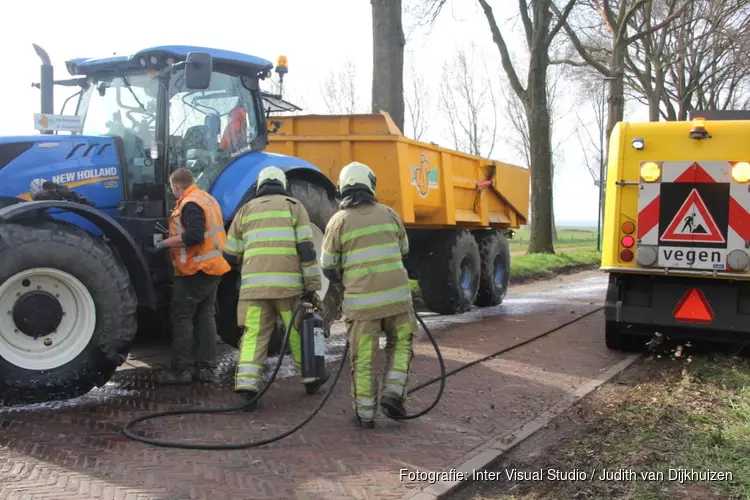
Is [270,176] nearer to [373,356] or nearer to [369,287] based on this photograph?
[369,287]

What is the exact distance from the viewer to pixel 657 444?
4980 mm

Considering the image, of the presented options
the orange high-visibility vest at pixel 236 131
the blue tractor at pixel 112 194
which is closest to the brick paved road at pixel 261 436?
the blue tractor at pixel 112 194

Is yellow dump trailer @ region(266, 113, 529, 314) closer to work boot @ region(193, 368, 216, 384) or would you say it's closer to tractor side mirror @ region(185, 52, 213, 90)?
tractor side mirror @ region(185, 52, 213, 90)

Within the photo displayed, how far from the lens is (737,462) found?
4.57 meters

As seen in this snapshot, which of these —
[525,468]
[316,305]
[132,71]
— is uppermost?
[132,71]

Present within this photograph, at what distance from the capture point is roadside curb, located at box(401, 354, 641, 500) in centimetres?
423

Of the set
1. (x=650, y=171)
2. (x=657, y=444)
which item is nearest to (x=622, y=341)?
(x=650, y=171)

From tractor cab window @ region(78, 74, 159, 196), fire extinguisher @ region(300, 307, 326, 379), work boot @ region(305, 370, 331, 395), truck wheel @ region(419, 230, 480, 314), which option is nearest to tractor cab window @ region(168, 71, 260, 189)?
tractor cab window @ region(78, 74, 159, 196)

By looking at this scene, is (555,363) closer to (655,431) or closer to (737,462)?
(655,431)

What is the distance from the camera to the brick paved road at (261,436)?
165 inches

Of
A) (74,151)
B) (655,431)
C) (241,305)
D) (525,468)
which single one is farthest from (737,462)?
(74,151)

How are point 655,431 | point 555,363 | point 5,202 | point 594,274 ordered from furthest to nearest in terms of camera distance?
point 594,274 → point 555,363 → point 5,202 → point 655,431

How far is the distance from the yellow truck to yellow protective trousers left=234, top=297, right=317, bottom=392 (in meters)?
3.54

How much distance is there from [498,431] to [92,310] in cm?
314
